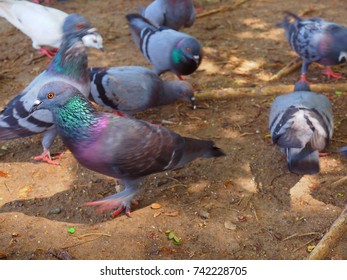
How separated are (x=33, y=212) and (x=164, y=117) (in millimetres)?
2025

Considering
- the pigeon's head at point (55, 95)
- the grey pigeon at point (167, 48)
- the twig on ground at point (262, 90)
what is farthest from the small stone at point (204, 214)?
the grey pigeon at point (167, 48)

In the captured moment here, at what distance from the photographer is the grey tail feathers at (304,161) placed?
426cm

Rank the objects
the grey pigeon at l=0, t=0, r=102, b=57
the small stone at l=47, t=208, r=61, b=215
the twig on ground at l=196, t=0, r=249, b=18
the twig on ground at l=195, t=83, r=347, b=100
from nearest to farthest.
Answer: the small stone at l=47, t=208, r=61, b=215 → the twig on ground at l=195, t=83, r=347, b=100 → the grey pigeon at l=0, t=0, r=102, b=57 → the twig on ground at l=196, t=0, r=249, b=18

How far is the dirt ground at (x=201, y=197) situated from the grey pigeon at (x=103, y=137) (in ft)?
1.28

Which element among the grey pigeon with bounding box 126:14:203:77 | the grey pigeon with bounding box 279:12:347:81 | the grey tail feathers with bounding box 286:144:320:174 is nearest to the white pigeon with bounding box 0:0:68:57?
the grey pigeon with bounding box 126:14:203:77

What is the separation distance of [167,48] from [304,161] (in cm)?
256

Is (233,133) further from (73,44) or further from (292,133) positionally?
(73,44)

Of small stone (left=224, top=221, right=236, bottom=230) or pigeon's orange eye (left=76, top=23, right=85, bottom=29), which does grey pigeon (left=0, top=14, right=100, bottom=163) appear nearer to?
pigeon's orange eye (left=76, top=23, right=85, bottom=29)

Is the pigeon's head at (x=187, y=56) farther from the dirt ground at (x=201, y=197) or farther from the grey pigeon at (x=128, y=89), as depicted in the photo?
the grey pigeon at (x=128, y=89)

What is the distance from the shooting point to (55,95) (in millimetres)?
3578

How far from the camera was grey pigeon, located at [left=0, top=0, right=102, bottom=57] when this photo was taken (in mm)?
6637

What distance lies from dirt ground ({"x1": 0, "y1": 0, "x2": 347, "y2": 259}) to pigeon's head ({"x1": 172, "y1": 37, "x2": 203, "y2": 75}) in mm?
296

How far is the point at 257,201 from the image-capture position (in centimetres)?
425

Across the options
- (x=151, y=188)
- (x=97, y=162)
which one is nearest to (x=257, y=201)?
(x=151, y=188)
